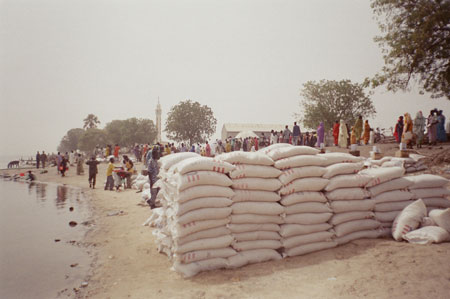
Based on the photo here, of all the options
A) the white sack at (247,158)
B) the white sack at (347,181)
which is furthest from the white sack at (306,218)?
the white sack at (247,158)

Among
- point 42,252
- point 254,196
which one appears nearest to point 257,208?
point 254,196

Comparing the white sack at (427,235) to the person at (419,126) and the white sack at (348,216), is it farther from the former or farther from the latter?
the person at (419,126)

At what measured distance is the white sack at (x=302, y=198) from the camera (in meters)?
4.41

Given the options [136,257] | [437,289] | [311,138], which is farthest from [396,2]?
[136,257]

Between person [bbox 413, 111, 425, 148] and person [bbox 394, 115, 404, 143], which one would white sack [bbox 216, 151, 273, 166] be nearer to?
Answer: person [bbox 413, 111, 425, 148]

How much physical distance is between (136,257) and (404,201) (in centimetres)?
486

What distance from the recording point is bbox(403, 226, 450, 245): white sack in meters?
3.98

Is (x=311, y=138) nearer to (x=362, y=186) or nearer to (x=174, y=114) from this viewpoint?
(x=362, y=186)

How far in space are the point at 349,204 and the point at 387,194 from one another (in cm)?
79

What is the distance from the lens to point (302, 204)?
14.8ft

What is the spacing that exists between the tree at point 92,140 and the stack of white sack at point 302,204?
63886 mm

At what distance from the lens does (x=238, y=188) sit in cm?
434

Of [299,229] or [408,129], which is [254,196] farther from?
[408,129]

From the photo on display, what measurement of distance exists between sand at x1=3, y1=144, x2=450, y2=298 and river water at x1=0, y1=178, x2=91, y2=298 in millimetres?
430
